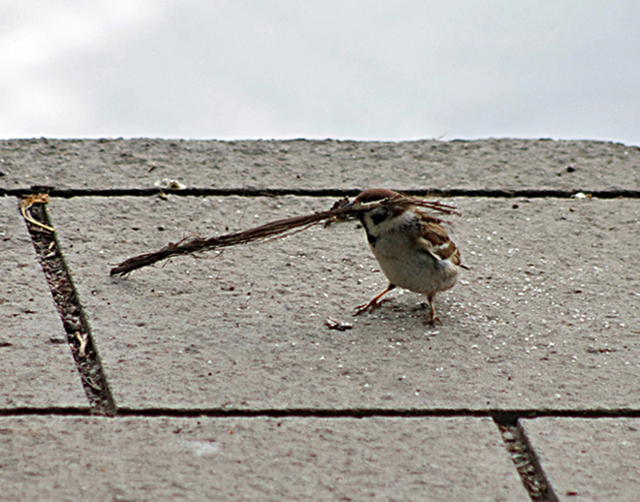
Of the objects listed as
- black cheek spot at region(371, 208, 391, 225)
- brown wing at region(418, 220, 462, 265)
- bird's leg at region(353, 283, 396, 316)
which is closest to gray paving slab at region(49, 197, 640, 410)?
bird's leg at region(353, 283, 396, 316)

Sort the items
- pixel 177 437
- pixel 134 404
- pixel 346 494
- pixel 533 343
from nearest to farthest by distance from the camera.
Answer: pixel 346 494 → pixel 177 437 → pixel 134 404 → pixel 533 343

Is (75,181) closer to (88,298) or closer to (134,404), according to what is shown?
(88,298)

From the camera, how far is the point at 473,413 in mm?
2432

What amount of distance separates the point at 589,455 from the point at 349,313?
1.12 meters

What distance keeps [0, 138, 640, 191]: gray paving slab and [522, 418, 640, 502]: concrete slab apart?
6.96 ft

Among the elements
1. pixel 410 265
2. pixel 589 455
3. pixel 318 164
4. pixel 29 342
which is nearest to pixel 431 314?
pixel 410 265

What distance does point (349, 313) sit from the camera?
10.2ft

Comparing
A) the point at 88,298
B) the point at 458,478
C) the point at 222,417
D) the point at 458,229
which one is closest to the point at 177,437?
the point at 222,417

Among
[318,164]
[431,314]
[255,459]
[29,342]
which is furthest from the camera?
[318,164]

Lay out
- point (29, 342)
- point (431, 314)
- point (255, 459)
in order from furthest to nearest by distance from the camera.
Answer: point (431, 314) < point (29, 342) < point (255, 459)

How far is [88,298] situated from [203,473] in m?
1.19

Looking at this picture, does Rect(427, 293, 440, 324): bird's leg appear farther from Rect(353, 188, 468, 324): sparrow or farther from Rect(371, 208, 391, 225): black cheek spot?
Rect(371, 208, 391, 225): black cheek spot

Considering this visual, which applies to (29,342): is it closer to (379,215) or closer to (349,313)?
(349,313)

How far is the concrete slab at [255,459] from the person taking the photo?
6.69ft
